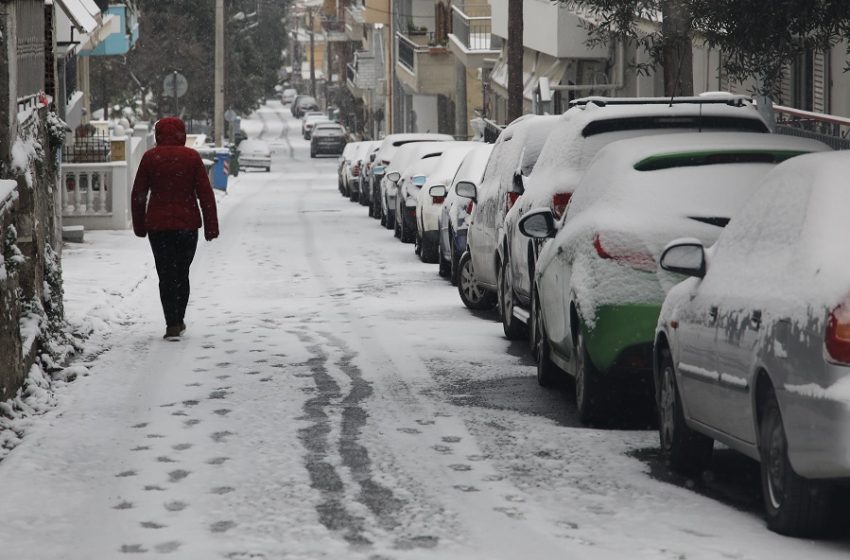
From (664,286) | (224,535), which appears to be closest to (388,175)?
(664,286)

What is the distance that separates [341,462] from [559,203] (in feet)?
13.1

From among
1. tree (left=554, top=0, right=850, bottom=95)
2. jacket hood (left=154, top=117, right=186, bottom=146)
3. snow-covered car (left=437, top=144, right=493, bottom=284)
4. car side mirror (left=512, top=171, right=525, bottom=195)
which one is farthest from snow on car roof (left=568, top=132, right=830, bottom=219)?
snow-covered car (left=437, top=144, right=493, bottom=284)

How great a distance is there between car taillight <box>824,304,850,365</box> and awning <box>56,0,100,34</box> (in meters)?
22.7

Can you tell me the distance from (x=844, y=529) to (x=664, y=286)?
273 cm

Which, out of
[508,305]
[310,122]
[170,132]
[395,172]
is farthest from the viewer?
[310,122]

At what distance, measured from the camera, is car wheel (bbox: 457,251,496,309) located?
669 inches

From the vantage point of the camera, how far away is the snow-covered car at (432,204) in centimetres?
2306

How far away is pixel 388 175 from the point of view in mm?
30750

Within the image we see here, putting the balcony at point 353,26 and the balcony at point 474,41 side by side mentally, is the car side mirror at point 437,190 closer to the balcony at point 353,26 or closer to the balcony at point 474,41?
the balcony at point 474,41

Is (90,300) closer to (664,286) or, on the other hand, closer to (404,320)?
(404,320)

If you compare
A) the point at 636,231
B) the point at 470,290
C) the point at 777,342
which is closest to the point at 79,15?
the point at 470,290

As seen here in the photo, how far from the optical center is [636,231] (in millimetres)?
9656

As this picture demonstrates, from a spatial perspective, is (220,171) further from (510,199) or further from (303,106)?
(303,106)

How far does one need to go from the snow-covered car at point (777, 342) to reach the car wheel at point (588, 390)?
1.23 m
